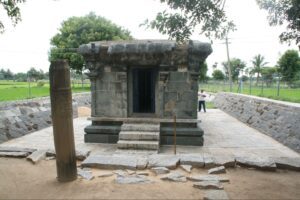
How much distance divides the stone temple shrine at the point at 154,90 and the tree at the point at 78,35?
58.6 ft

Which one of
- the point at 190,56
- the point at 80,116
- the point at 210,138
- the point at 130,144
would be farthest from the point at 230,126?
the point at 80,116

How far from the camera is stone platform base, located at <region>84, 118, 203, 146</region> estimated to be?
9.08 m

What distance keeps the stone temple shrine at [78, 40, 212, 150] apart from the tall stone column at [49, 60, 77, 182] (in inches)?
116

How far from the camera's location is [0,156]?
738 cm

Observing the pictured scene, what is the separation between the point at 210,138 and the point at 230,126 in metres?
3.27

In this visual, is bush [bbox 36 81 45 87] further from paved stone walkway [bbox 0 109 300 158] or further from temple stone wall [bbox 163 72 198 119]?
temple stone wall [bbox 163 72 198 119]

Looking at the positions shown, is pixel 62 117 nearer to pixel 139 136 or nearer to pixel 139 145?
pixel 139 145

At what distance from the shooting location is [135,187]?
521 centimetres

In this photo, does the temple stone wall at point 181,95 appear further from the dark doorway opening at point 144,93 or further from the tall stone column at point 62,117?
the tall stone column at point 62,117

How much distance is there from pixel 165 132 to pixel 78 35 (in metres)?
21.9

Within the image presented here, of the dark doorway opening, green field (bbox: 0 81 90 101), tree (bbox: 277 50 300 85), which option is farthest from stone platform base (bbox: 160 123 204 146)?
tree (bbox: 277 50 300 85)

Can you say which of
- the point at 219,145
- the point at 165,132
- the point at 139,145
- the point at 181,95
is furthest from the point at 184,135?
the point at 139,145

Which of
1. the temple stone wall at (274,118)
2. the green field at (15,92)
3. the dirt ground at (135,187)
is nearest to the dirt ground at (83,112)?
the green field at (15,92)

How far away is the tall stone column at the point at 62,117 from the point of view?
546 cm
